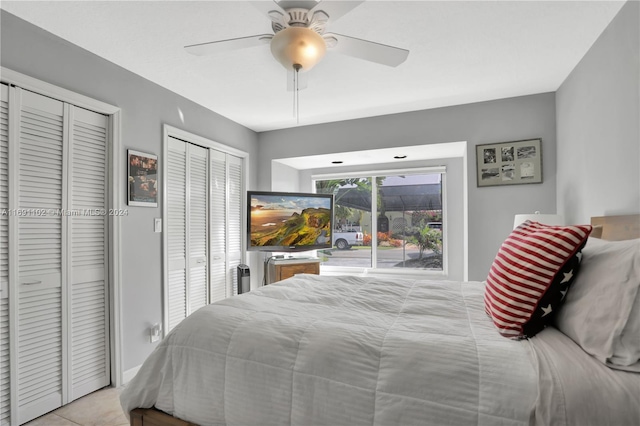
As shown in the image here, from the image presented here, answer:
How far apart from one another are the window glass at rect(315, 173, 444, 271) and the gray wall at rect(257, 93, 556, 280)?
105 cm

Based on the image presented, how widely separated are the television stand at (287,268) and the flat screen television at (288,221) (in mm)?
154

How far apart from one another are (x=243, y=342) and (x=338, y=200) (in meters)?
3.90

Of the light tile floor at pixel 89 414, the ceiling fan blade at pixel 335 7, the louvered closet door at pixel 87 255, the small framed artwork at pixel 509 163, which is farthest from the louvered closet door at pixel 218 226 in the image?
the small framed artwork at pixel 509 163

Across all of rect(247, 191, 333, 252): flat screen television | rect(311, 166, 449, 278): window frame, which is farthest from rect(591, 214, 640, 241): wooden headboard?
rect(247, 191, 333, 252): flat screen television

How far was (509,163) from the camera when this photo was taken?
3225 mm

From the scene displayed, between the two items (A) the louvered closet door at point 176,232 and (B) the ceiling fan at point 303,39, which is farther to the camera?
(A) the louvered closet door at point 176,232

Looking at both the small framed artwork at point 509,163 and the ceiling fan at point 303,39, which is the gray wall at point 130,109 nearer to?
the ceiling fan at point 303,39

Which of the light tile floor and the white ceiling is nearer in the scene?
the white ceiling

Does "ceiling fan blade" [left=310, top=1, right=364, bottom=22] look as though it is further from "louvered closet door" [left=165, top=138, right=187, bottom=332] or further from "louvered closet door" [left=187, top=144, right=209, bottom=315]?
"louvered closet door" [left=187, top=144, right=209, bottom=315]

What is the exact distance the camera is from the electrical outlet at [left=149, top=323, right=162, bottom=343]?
2791mm

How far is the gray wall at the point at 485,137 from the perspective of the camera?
312 centimetres

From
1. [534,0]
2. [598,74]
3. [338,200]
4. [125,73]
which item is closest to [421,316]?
[534,0]

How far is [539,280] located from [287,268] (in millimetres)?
3094

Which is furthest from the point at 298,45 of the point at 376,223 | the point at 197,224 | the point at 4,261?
the point at 376,223
